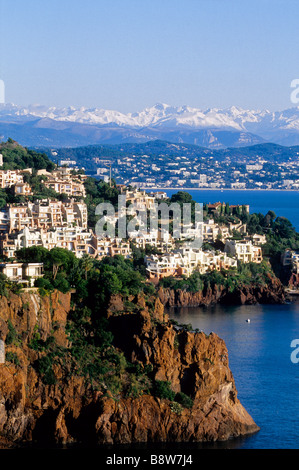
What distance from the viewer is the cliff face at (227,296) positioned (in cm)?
2553

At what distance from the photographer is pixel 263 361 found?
18.8 metres

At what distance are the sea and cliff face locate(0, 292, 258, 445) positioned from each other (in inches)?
20.2

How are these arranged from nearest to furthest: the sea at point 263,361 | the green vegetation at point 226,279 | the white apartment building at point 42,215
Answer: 1. the sea at point 263,361
2. the green vegetation at point 226,279
3. the white apartment building at point 42,215

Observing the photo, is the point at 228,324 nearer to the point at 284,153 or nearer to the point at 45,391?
the point at 45,391

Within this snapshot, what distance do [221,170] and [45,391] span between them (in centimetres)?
7705

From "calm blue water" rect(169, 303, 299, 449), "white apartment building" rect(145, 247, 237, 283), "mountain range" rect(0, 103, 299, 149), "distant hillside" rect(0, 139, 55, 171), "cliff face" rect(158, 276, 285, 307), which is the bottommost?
"calm blue water" rect(169, 303, 299, 449)

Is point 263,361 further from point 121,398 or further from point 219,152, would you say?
point 219,152

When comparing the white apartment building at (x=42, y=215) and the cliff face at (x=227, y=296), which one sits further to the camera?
the white apartment building at (x=42, y=215)

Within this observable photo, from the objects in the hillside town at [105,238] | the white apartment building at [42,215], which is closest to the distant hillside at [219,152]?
the hillside town at [105,238]

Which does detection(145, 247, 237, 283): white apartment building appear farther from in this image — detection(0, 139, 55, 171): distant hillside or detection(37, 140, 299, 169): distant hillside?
detection(37, 140, 299, 169): distant hillside

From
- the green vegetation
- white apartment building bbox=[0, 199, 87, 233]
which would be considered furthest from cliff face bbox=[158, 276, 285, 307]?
white apartment building bbox=[0, 199, 87, 233]

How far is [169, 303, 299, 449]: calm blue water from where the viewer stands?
14758 mm

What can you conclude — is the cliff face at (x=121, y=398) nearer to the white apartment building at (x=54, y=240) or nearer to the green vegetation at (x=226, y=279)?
the white apartment building at (x=54, y=240)

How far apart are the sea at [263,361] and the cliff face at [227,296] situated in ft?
1.46
